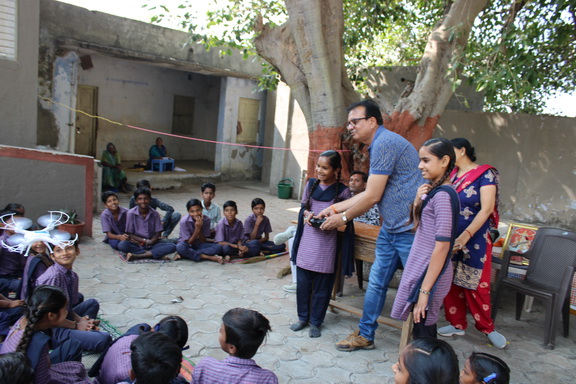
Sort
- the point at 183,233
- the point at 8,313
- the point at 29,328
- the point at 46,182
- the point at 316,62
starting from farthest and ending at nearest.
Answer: the point at 46,182, the point at 183,233, the point at 316,62, the point at 8,313, the point at 29,328

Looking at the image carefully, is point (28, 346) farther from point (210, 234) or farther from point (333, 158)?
point (210, 234)

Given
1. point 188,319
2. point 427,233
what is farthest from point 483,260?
point 188,319

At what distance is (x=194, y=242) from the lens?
5.85 metres

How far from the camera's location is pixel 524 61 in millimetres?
5355

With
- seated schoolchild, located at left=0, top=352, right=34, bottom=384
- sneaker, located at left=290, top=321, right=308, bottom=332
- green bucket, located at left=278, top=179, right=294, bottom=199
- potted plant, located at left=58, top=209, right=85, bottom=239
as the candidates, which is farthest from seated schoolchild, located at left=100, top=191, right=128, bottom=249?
green bucket, located at left=278, top=179, right=294, bottom=199

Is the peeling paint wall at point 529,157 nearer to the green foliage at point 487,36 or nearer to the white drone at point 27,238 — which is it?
the green foliage at point 487,36

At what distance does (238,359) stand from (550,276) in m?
3.23

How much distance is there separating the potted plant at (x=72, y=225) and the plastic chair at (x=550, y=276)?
506cm

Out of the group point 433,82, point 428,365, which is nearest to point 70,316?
point 428,365

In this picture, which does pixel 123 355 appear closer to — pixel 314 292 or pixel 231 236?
pixel 314 292

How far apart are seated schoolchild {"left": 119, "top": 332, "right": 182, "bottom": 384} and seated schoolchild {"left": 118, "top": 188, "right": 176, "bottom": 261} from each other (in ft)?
12.1

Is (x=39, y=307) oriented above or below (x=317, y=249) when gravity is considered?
below

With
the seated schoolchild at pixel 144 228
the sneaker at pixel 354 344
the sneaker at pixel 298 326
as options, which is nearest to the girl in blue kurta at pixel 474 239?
the sneaker at pixel 354 344

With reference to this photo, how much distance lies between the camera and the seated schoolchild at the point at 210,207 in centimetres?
622
